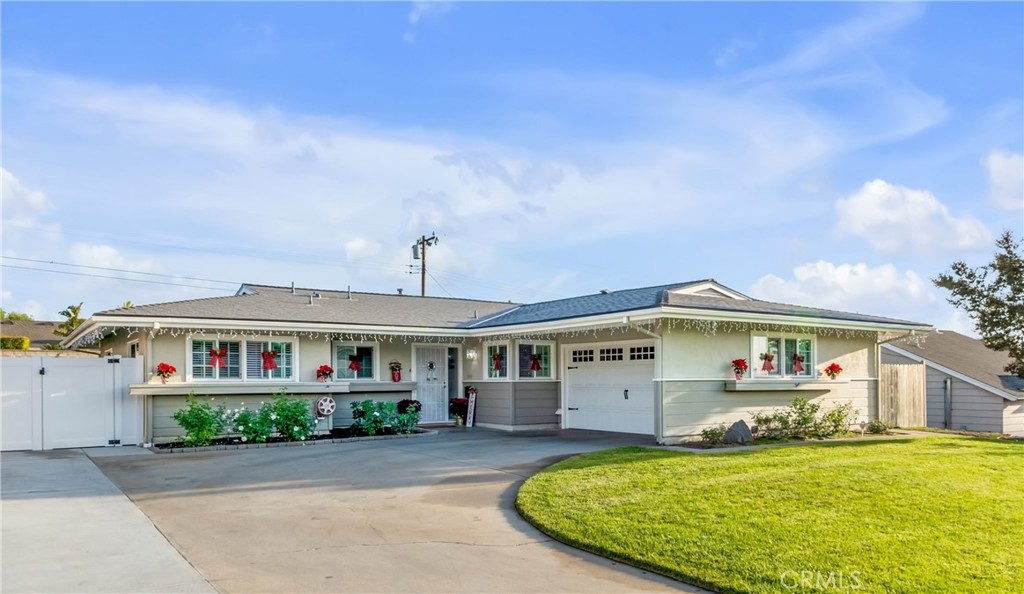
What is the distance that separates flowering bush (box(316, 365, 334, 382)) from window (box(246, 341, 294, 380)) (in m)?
0.61

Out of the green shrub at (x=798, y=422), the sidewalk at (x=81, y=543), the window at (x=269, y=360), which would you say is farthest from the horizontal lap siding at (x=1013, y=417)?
the sidewalk at (x=81, y=543)

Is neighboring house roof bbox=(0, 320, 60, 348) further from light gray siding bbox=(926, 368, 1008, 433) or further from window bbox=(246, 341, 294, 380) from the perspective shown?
light gray siding bbox=(926, 368, 1008, 433)

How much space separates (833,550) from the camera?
616cm

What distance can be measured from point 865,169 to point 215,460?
13.4 m

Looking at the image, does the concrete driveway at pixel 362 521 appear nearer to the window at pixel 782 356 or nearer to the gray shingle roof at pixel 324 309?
the gray shingle roof at pixel 324 309

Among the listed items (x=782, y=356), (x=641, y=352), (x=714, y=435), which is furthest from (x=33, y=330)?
(x=782, y=356)

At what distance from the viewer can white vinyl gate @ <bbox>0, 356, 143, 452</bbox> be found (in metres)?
13.6

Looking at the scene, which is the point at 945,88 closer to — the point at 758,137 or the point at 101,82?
the point at 758,137

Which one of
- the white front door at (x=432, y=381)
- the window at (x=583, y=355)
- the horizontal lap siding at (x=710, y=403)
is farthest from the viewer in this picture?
the white front door at (x=432, y=381)

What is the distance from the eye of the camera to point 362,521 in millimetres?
7719

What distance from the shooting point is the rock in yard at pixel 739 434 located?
13.8 m

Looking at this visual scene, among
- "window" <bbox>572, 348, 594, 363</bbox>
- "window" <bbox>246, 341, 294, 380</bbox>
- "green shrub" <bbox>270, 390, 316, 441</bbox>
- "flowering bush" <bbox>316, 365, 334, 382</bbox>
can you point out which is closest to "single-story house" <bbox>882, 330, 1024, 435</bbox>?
"window" <bbox>572, 348, 594, 363</bbox>

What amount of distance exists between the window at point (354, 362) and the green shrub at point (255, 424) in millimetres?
2790

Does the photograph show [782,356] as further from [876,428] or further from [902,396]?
[902,396]
